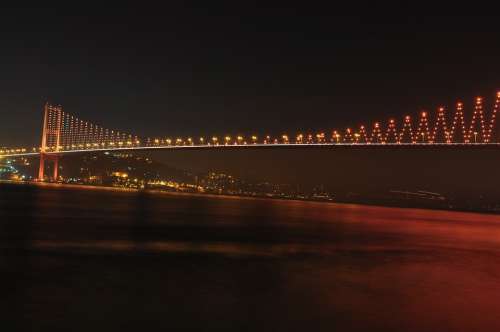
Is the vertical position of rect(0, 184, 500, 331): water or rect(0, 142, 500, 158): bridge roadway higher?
rect(0, 142, 500, 158): bridge roadway

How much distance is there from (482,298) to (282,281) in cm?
356

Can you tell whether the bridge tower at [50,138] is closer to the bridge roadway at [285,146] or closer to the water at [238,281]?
the bridge roadway at [285,146]

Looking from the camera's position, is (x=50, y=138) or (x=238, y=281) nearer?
(x=238, y=281)

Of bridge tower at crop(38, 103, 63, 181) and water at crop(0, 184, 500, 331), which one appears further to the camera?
bridge tower at crop(38, 103, 63, 181)

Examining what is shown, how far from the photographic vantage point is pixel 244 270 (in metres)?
13.0

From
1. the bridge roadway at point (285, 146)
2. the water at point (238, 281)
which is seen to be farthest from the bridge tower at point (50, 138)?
the water at point (238, 281)

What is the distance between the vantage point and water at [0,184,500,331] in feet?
27.0

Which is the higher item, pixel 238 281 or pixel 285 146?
pixel 285 146

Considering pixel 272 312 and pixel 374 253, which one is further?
pixel 374 253

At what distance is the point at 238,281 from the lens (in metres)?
11.5

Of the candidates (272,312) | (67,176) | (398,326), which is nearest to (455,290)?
(398,326)

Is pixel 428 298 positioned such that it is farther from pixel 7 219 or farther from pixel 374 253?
pixel 7 219

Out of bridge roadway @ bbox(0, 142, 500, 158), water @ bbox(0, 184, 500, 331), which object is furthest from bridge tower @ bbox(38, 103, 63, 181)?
water @ bbox(0, 184, 500, 331)

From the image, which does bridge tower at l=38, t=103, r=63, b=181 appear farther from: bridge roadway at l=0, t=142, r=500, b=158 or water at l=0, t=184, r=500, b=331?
water at l=0, t=184, r=500, b=331
